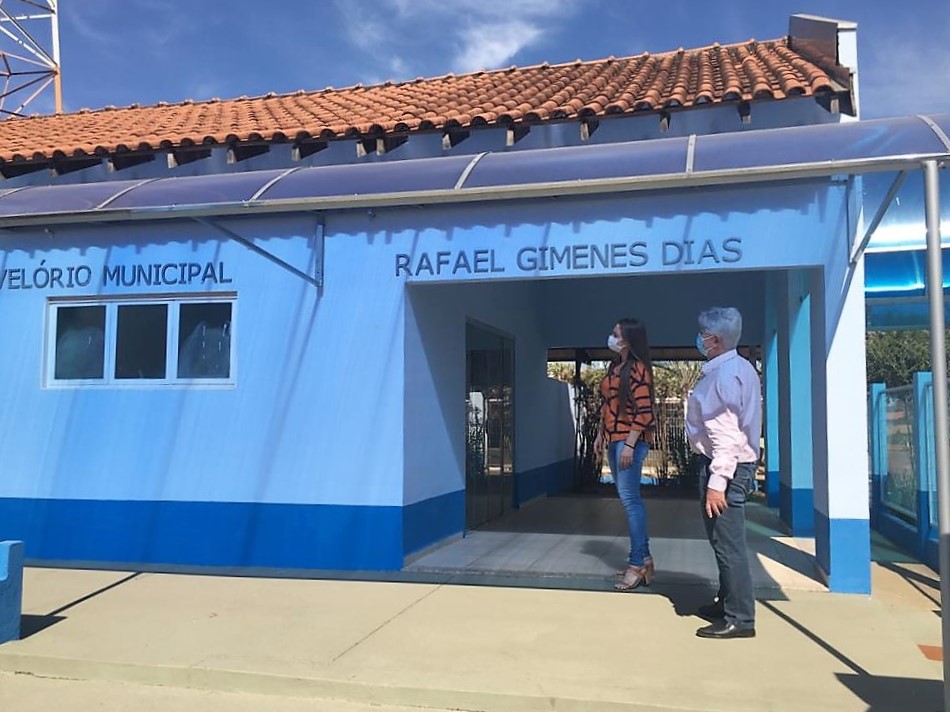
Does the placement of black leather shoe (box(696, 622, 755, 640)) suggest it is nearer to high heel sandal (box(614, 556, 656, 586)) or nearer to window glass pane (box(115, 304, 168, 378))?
high heel sandal (box(614, 556, 656, 586))

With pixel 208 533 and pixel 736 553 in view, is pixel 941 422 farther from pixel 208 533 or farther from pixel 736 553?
pixel 208 533

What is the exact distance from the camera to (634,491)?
6.48m

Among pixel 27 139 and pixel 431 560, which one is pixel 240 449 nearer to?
pixel 431 560

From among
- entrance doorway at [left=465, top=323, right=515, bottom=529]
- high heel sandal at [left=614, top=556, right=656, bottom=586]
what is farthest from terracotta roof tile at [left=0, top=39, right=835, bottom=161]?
high heel sandal at [left=614, top=556, right=656, bottom=586]

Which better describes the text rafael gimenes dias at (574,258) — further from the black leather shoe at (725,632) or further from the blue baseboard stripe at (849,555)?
the black leather shoe at (725,632)

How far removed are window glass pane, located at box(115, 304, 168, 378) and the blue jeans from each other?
4.09 m

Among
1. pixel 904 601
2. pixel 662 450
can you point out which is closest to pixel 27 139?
pixel 904 601

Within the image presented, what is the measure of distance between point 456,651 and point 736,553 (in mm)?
1755

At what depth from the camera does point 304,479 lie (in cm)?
757

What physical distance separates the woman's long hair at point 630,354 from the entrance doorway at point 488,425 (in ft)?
10.2

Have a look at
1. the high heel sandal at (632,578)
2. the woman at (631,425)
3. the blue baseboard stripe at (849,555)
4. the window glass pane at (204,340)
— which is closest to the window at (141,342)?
the window glass pane at (204,340)

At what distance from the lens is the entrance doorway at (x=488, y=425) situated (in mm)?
9680

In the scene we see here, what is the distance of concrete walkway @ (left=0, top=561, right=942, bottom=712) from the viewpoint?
181 inches

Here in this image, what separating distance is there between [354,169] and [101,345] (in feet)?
9.64
